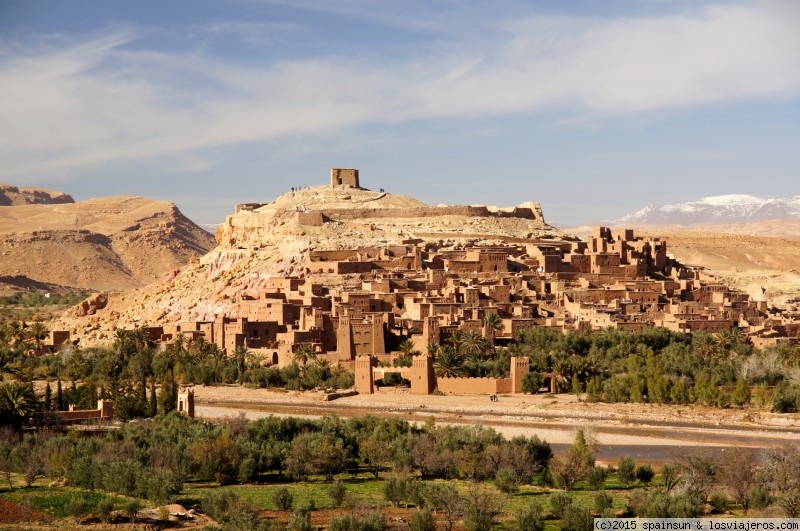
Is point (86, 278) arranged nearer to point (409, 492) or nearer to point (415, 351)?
point (415, 351)

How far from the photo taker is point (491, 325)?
155 ft

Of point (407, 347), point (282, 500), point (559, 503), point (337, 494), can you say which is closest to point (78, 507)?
point (282, 500)

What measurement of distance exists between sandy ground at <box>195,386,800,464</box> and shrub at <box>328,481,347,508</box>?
8.66 metres

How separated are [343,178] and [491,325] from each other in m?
28.4

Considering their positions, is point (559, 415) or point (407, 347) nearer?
point (559, 415)

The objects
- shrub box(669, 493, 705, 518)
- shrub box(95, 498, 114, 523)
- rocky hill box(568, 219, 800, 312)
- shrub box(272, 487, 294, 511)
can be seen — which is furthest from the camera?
rocky hill box(568, 219, 800, 312)

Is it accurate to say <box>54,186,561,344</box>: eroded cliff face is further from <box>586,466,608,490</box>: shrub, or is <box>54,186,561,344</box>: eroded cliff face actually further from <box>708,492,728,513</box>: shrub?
<box>708,492,728,513</box>: shrub

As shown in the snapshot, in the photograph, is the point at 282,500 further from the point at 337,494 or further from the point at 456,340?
the point at 456,340

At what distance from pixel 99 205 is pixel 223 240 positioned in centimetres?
8345

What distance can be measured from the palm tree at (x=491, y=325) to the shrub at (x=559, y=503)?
2001 cm

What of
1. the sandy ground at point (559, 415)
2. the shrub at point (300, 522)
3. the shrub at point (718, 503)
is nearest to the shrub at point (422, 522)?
the shrub at point (300, 522)

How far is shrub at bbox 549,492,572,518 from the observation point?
26.1m

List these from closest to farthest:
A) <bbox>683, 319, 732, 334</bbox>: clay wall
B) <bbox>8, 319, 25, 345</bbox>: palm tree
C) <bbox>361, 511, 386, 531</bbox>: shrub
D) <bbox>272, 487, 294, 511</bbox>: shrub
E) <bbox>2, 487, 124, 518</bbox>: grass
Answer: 1. <bbox>361, 511, 386, 531</bbox>: shrub
2. <bbox>2, 487, 124, 518</bbox>: grass
3. <bbox>272, 487, 294, 511</bbox>: shrub
4. <bbox>683, 319, 732, 334</bbox>: clay wall
5. <bbox>8, 319, 25, 345</bbox>: palm tree

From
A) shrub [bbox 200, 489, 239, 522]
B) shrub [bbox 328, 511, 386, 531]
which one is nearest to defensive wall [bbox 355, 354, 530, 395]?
shrub [bbox 200, 489, 239, 522]
